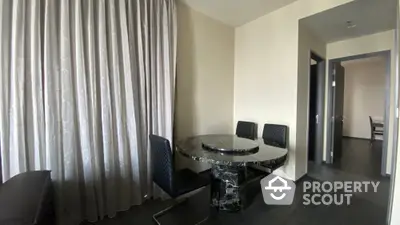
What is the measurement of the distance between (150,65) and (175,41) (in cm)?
51

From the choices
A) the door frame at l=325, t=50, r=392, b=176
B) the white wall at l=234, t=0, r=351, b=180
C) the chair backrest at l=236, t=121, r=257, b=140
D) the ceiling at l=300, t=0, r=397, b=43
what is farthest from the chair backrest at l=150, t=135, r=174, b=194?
the door frame at l=325, t=50, r=392, b=176

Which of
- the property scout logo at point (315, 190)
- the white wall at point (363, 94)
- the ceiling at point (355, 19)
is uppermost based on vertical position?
the ceiling at point (355, 19)

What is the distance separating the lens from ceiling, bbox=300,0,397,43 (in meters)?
2.57

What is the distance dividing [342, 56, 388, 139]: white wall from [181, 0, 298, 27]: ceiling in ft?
15.8

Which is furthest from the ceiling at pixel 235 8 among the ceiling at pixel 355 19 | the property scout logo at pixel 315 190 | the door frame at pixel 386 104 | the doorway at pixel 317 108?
the property scout logo at pixel 315 190

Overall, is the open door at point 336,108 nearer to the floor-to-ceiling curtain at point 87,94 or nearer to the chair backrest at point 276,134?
the chair backrest at point 276,134

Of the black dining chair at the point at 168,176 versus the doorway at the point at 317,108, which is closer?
the black dining chair at the point at 168,176

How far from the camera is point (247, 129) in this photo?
3430 mm

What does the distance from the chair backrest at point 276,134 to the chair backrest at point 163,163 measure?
153cm

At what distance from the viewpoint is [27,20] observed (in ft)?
5.57

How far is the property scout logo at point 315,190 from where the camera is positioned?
256 centimetres

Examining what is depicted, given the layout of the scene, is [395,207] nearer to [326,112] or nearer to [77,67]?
[326,112]

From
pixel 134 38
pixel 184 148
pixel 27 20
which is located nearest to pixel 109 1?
pixel 134 38

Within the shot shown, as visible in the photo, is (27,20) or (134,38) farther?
(134,38)
